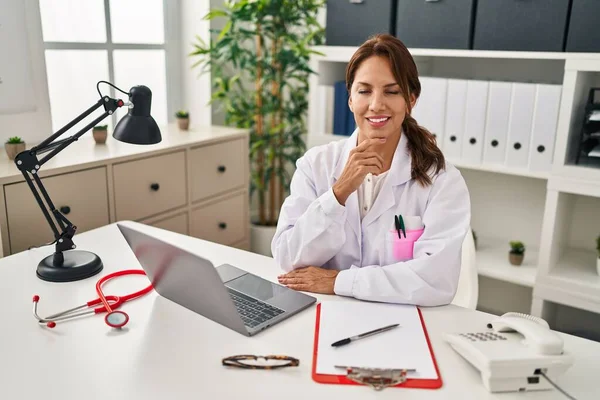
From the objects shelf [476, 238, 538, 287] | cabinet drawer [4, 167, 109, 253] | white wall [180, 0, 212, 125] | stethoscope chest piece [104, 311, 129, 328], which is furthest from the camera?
white wall [180, 0, 212, 125]

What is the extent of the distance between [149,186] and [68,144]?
36.9 inches

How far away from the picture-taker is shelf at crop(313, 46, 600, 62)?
208 centimetres

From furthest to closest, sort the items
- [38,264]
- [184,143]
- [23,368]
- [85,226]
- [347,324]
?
1. [184,143]
2. [85,226]
3. [38,264]
4. [347,324]
5. [23,368]

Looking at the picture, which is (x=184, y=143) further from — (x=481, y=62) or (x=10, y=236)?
(x=481, y=62)

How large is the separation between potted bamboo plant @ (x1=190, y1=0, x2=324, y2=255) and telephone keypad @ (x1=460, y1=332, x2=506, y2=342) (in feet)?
6.28

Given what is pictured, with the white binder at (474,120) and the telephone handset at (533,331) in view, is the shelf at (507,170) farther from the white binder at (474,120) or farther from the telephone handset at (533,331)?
the telephone handset at (533,331)

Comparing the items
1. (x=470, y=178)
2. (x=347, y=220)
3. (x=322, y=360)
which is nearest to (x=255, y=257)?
(x=347, y=220)

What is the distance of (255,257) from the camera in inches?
62.5

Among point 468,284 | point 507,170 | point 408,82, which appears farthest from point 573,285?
point 408,82

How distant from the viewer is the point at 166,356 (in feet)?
3.55

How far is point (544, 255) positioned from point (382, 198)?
1121 millimetres

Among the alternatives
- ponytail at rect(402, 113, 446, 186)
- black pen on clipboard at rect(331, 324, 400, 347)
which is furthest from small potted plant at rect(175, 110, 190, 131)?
black pen on clipboard at rect(331, 324, 400, 347)

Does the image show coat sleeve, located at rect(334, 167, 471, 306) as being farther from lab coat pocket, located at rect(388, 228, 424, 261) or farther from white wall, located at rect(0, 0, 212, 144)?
white wall, located at rect(0, 0, 212, 144)

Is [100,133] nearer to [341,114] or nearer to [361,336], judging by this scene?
[341,114]
